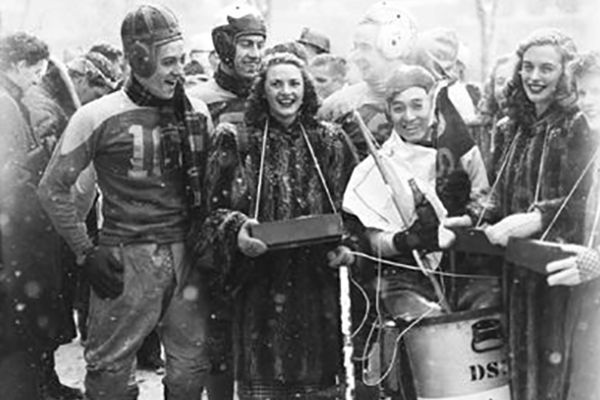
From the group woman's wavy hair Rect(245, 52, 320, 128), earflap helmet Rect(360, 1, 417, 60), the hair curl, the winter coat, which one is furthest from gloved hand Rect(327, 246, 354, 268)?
the hair curl

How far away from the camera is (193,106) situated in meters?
4.36

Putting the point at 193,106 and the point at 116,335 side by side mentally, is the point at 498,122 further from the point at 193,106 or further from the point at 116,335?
the point at 116,335

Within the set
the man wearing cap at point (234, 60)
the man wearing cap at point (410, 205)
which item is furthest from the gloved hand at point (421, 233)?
the man wearing cap at point (234, 60)

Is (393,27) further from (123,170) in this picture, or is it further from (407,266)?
(123,170)

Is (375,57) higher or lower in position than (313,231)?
higher

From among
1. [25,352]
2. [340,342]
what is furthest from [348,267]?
[25,352]

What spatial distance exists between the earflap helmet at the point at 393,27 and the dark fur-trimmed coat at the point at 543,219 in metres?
1.30

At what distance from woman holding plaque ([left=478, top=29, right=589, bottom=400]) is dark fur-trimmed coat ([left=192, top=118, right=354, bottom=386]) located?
0.77 metres

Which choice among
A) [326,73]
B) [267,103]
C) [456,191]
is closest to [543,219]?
[456,191]

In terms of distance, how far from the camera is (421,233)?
4.06 metres

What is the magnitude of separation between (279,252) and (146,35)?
1027 mm

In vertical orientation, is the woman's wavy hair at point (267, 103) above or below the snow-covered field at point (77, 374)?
above

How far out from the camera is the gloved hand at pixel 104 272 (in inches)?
163

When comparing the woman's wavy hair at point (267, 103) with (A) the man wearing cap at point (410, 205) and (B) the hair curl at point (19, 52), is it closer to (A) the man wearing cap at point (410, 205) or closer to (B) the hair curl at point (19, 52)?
(A) the man wearing cap at point (410, 205)
